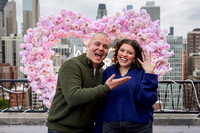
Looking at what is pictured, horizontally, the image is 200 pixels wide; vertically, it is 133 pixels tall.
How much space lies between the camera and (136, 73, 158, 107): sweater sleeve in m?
2.04

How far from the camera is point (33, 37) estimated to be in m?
4.87

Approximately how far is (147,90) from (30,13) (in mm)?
184550

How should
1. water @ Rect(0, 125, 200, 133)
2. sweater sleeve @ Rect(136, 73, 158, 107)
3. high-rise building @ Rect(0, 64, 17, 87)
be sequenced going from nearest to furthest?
sweater sleeve @ Rect(136, 73, 158, 107) → water @ Rect(0, 125, 200, 133) → high-rise building @ Rect(0, 64, 17, 87)

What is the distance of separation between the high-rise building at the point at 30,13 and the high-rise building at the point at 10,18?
32.2ft

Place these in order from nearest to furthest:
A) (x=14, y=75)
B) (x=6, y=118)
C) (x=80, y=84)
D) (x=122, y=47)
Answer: (x=80, y=84) → (x=122, y=47) → (x=6, y=118) → (x=14, y=75)

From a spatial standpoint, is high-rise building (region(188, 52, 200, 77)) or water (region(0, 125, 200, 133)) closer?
water (region(0, 125, 200, 133))

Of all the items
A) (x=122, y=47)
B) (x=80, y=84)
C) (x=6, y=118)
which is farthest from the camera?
(x=6, y=118)

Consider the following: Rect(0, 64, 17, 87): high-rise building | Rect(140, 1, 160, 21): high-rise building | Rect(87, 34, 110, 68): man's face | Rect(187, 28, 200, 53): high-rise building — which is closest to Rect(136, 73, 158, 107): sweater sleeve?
Rect(87, 34, 110, 68): man's face

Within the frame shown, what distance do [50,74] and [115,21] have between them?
2.04 meters

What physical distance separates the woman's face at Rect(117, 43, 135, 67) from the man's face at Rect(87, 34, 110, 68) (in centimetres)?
22

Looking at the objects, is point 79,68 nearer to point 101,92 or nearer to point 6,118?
point 101,92

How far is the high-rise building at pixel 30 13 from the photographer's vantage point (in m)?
166

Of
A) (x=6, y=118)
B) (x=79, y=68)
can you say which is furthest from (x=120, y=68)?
(x=6, y=118)

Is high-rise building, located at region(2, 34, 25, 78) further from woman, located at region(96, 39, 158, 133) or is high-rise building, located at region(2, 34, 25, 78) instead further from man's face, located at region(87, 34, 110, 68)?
woman, located at region(96, 39, 158, 133)
